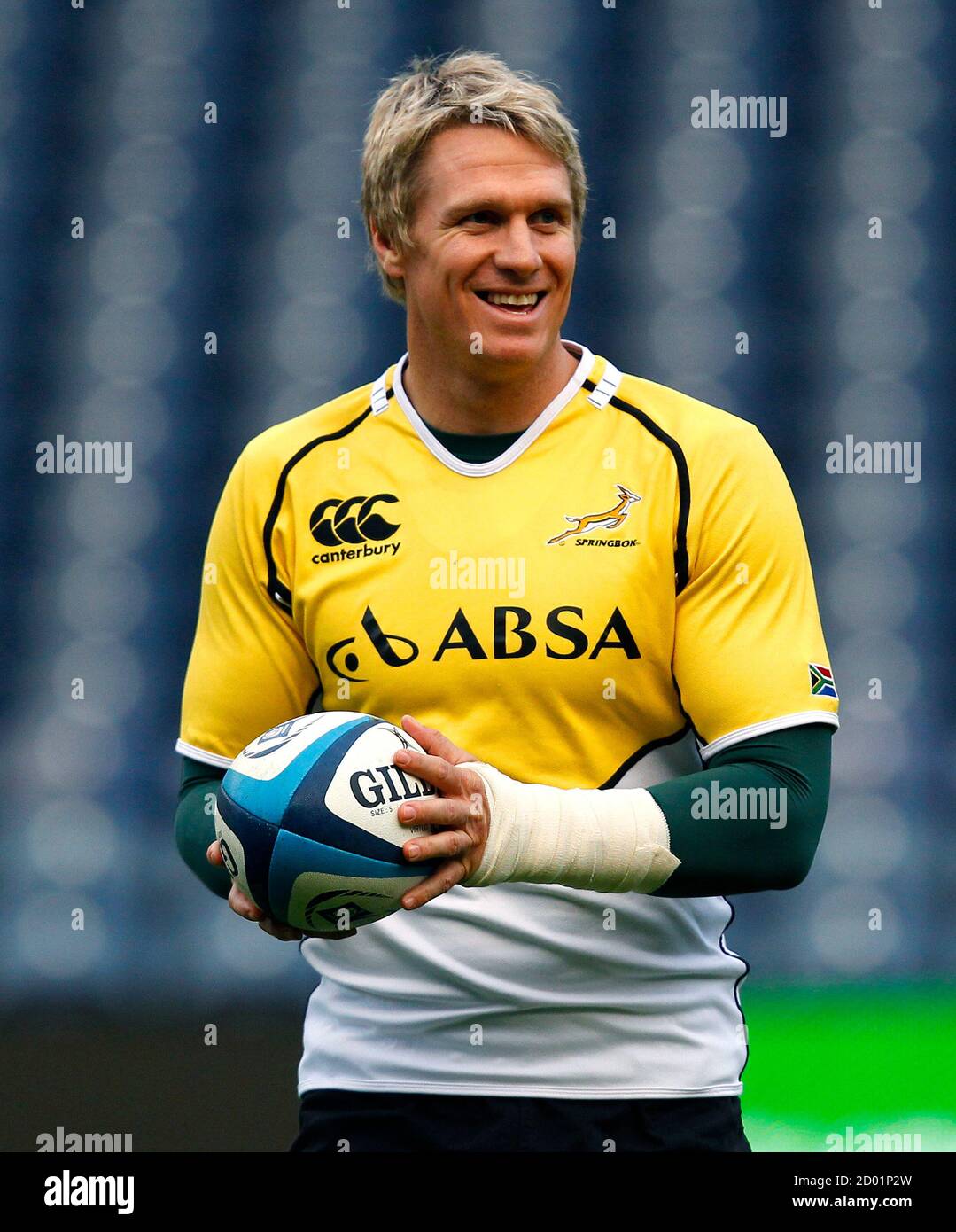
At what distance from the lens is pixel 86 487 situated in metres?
5.98

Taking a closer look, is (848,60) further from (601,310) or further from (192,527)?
(192,527)

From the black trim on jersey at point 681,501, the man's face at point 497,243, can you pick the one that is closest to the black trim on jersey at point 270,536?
the man's face at point 497,243

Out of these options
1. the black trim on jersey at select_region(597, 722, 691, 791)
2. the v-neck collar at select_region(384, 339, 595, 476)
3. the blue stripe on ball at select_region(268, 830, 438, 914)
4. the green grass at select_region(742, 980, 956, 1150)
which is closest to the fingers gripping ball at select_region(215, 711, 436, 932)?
the blue stripe on ball at select_region(268, 830, 438, 914)

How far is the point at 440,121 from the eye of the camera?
7.46 ft

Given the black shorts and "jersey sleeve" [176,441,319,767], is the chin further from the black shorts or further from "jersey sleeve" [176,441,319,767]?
the black shorts

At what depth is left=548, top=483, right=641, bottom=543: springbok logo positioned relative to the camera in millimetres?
2154

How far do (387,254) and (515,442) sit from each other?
380 mm

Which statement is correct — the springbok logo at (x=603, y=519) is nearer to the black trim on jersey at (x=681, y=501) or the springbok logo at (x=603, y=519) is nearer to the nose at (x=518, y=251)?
the black trim on jersey at (x=681, y=501)

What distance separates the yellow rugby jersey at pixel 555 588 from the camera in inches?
82.7

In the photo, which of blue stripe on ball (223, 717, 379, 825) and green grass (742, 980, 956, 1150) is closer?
blue stripe on ball (223, 717, 379, 825)

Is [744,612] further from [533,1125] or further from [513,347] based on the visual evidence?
[533,1125]

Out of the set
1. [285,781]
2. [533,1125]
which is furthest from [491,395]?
[533,1125]

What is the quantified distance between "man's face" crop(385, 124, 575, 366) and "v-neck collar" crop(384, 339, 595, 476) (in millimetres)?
76
